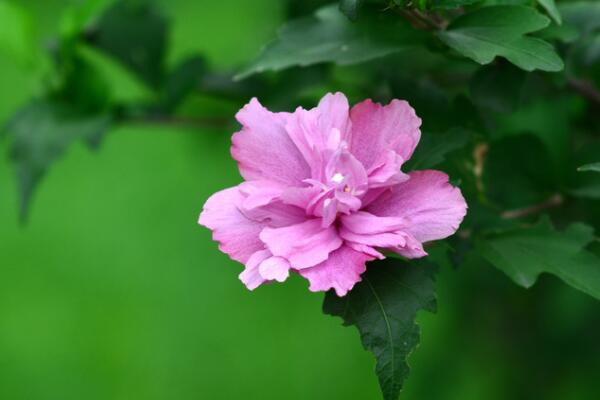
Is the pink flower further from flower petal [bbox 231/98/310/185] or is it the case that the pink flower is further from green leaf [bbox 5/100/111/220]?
green leaf [bbox 5/100/111/220]

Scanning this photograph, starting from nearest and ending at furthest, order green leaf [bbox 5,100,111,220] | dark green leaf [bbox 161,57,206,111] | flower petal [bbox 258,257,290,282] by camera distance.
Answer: flower petal [bbox 258,257,290,282] → green leaf [bbox 5,100,111,220] → dark green leaf [bbox 161,57,206,111]

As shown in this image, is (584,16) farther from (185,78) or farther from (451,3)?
(185,78)

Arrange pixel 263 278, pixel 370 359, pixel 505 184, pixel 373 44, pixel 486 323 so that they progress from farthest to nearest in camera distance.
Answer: pixel 370 359
pixel 486 323
pixel 505 184
pixel 373 44
pixel 263 278

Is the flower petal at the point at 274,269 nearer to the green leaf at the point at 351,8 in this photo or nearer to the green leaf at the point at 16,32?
the green leaf at the point at 351,8

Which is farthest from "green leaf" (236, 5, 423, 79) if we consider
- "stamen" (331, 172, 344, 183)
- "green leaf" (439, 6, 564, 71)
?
"stamen" (331, 172, 344, 183)

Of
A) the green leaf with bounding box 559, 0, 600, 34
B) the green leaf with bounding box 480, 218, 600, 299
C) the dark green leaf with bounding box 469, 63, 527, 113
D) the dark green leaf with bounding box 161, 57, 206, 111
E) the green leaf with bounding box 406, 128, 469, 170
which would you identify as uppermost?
the dark green leaf with bounding box 161, 57, 206, 111

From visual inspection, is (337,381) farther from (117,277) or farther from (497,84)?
(497,84)

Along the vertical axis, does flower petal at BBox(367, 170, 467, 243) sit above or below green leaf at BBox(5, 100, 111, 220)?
below

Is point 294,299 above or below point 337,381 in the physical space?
above

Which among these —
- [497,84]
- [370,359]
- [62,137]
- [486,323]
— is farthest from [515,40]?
[370,359]
